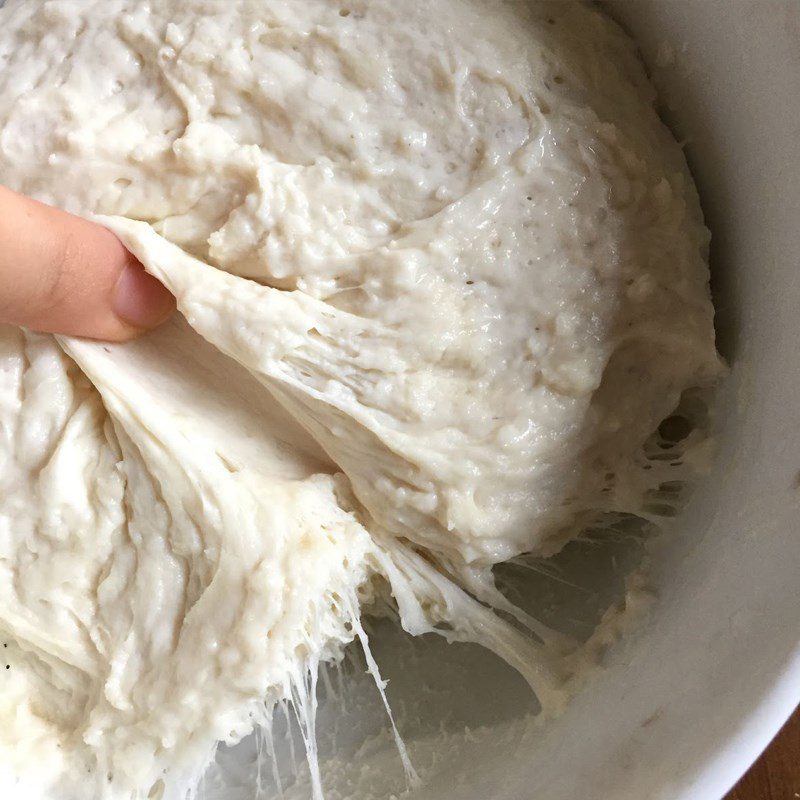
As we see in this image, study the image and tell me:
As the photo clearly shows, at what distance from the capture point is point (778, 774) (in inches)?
39.3

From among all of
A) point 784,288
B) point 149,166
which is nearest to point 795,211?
point 784,288

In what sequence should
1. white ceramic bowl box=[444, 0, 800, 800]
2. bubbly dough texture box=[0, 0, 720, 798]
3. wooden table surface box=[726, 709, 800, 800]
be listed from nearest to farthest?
white ceramic bowl box=[444, 0, 800, 800]
bubbly dough texture box=[0, 0, 720, 798]
wooden table surface box=[726, 709, 800, 800]

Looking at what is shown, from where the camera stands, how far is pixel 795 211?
80 cm

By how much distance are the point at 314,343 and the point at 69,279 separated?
9.9 inches

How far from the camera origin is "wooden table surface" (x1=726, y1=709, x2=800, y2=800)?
0.99m

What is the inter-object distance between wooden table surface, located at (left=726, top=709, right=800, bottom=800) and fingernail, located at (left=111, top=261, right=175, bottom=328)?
896mm

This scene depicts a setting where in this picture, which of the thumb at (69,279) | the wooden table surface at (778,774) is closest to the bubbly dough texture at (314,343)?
the thumb at (69,279)

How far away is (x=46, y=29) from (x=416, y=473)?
0.69 metres

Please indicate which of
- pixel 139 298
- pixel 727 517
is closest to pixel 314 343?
pixel 139 298

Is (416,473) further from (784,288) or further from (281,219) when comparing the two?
(784,288)

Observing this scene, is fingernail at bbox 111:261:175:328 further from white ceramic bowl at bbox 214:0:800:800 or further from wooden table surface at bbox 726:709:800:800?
wooden table surface at bbox 726:709:800:800

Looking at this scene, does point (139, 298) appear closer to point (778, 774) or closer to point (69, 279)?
point (69, 279)

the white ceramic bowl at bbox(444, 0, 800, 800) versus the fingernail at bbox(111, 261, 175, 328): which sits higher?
the white ceramic bowl at bbox(444, 0, 800, 800)

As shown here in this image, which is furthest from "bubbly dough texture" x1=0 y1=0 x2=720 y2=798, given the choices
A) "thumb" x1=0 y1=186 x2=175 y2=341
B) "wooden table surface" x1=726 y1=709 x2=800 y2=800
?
"wooden table surface" x1=726 y1=709 x2=800 y2=800
